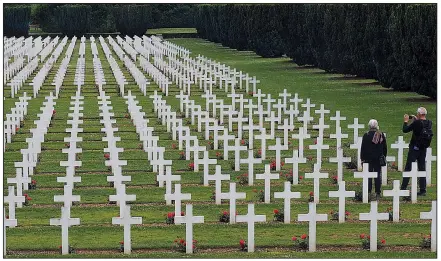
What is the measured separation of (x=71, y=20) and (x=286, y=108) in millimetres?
62062

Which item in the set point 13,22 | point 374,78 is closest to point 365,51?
point 374,78

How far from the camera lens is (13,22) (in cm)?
8738

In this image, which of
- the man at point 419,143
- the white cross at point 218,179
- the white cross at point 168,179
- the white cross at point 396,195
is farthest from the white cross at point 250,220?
the man at point 419,143

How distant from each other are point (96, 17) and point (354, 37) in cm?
5994

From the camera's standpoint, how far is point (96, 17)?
96.8 metres

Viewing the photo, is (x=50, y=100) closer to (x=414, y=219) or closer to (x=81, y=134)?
(x=81, y=134)

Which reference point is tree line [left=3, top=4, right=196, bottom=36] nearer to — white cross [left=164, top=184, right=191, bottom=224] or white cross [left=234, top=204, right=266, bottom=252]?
white cross [left=164, top=184, right=191, bottom=224]

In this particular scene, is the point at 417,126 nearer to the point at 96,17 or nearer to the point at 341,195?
the point at 341,195

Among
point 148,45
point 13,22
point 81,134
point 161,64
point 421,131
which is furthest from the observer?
point 13,22

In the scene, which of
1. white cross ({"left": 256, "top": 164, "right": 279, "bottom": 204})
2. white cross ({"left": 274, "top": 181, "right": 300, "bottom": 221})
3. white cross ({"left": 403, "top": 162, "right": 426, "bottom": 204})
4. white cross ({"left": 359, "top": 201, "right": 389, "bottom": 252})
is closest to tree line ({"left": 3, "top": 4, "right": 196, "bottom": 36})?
white cross ({"left": 256, "top": 164, "right": 279, "bottom": 204})

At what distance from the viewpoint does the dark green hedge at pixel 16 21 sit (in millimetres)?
87344

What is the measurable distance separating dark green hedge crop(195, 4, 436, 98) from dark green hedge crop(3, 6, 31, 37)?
95.0ft

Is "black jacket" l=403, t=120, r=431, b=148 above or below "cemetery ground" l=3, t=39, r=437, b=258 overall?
above

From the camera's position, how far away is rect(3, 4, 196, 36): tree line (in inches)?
3482
